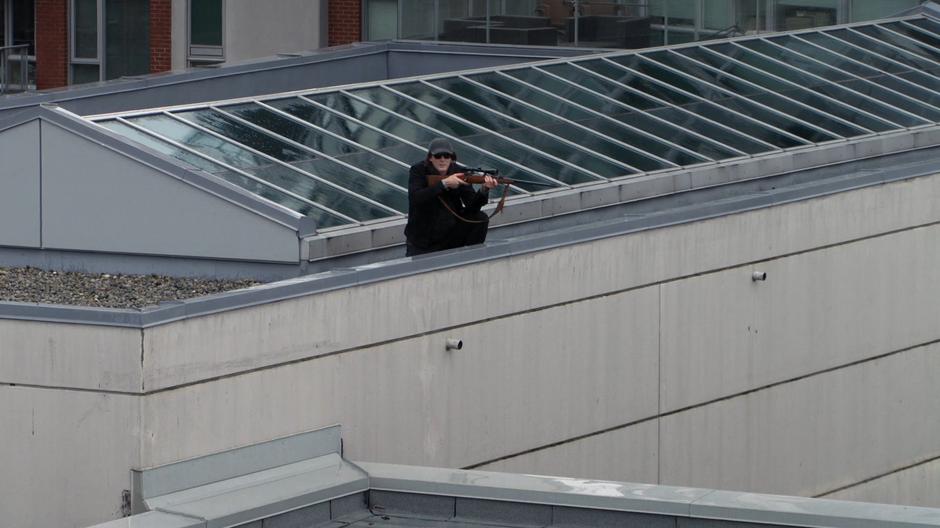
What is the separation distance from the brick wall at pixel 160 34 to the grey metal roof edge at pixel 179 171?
1862 centimetres

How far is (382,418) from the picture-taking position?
10453 millimetres

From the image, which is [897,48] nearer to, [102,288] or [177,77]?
[177,77]

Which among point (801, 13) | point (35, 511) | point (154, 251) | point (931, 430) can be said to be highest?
point (801, 13)

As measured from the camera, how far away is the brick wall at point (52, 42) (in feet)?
108

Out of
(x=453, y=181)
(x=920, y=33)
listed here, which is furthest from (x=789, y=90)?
(x=453, y=181)

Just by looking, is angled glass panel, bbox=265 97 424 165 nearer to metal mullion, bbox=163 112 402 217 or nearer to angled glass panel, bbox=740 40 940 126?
metal mullion, bbox=163 112 402 217

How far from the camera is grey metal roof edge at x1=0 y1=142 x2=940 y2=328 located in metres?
8.97

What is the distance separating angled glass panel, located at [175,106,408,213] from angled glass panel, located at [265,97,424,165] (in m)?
0.72

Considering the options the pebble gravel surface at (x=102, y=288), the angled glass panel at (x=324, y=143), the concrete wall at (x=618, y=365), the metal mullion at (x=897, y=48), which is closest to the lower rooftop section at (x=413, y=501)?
the concrete wall at (x=618, y=365)

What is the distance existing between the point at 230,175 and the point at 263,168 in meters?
0.45

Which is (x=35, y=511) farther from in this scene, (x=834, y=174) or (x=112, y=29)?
(x=112, y=29)

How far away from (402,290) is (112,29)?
76.5 feet

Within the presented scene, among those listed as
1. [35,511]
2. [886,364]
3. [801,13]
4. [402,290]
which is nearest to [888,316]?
[886,364]

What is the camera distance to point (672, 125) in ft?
53.4
